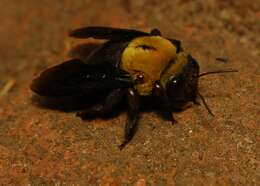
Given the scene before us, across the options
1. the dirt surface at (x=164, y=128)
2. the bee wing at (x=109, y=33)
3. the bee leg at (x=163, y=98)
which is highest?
the bee wing at (x=109, y=33)

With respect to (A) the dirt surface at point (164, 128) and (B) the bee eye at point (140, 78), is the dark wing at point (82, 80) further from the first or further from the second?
(A) the dirt surface at point (164, 128)

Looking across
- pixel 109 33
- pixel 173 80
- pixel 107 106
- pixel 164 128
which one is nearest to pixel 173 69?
Answer: pixel 173 80

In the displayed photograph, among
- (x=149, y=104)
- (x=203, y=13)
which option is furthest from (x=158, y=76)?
(x=203, y=13)

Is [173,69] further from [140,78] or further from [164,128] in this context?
[164,128]

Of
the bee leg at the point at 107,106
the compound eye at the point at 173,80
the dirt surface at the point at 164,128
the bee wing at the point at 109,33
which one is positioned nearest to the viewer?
the dirt surface at the point at 164,128

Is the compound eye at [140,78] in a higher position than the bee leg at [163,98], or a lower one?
higher

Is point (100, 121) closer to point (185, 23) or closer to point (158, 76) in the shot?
point (158, 76)

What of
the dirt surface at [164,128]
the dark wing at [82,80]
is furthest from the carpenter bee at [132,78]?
the dirt surface at [164,128]

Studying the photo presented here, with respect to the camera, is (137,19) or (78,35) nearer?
(78,35)
